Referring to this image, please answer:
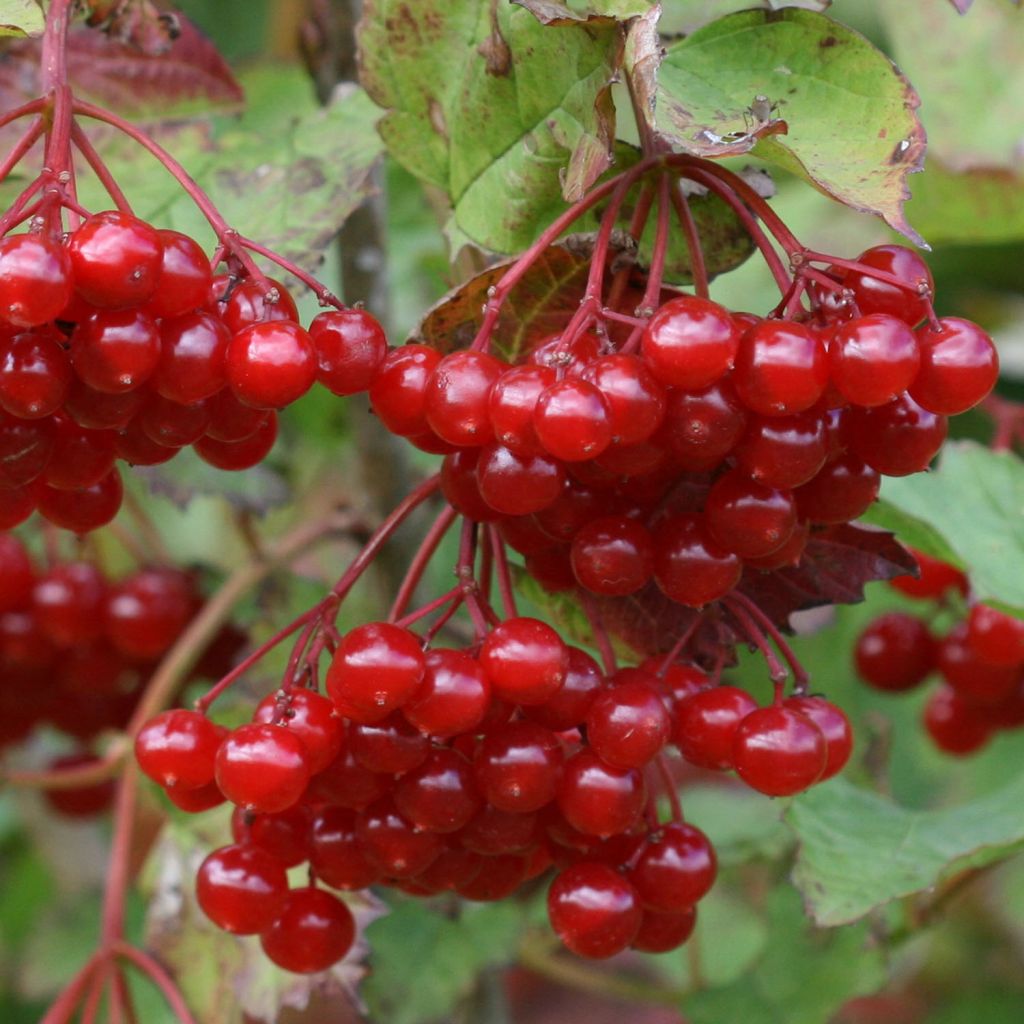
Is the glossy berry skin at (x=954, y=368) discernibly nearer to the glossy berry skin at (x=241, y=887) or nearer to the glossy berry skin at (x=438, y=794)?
the glossy berry skin at (x=438, y=794)

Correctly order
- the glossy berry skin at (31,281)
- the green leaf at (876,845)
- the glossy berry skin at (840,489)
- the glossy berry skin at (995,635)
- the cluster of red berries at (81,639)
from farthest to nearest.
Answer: the cluster of red berries at (81,639)
the glossy berry skin at (995,635)
the green leaf at (876,845)
the glossy berry skin at (840,489)
the glossy berry skin at (31,281)

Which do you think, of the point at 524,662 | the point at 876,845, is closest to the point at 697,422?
the point at 524,662

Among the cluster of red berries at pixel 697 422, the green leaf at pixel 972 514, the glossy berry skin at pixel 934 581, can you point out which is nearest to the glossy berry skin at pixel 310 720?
the cluster of red berries at pixel 697 422

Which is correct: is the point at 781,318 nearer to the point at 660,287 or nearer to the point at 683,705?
the point at 660,287

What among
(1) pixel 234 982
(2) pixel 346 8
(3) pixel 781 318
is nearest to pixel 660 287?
(3) pixel 781 318

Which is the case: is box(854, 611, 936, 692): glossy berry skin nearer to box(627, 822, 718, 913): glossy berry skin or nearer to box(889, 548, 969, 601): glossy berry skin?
box(889, 548, 969, 601): glossy berry skin

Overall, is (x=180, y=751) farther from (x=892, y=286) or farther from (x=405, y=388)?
(x=892, y=286)
